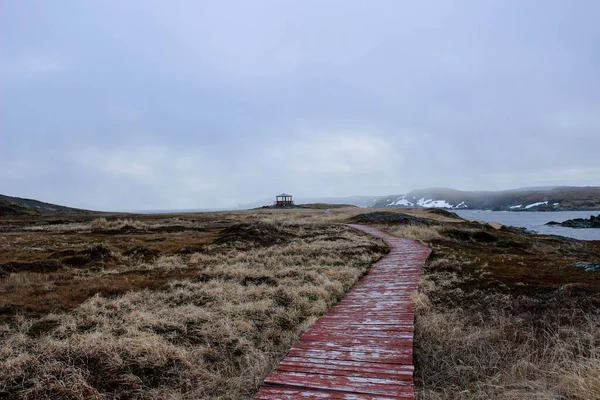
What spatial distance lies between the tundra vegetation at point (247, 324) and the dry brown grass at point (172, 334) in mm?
30

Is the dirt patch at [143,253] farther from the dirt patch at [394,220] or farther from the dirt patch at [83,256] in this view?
the dirt patch at [394,220]

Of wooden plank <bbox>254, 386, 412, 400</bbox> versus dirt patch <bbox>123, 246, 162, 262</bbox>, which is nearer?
wooden plank <bbox>254, 386, 412, 400</bbox>

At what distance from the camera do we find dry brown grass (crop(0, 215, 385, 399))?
592 cm

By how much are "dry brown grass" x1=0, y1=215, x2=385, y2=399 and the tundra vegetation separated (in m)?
0.03

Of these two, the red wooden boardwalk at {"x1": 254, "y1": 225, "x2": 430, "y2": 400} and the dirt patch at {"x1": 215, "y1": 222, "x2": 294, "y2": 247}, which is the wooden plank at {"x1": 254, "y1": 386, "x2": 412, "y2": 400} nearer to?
the red wooden boardwalk at {"x1": 254, "y1": 225, "x2": 430, "y2": 400}

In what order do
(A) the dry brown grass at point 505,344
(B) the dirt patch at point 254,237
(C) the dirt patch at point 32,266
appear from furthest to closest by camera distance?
(B) the dirt patch at point 254,237 → (C) the dirt patch at point 32,266 → (A) the dry brown grass at point 505,344

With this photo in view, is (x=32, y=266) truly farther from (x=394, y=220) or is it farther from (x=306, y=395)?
(x=394, y=220)

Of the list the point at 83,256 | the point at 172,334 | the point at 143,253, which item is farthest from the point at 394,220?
the point at 172,334

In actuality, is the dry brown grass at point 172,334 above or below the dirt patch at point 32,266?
below

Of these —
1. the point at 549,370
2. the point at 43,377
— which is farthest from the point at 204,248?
the point at 549,370

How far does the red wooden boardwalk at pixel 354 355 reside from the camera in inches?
200

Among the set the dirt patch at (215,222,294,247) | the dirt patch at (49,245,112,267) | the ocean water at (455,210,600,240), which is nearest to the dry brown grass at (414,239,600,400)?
the dirt patch at (215,222,294,247)

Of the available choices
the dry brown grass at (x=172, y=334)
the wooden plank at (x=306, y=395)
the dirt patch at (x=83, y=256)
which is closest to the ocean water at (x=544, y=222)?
the dry brown grass at (x=172, y=334)

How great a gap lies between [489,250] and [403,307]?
1520 cm
